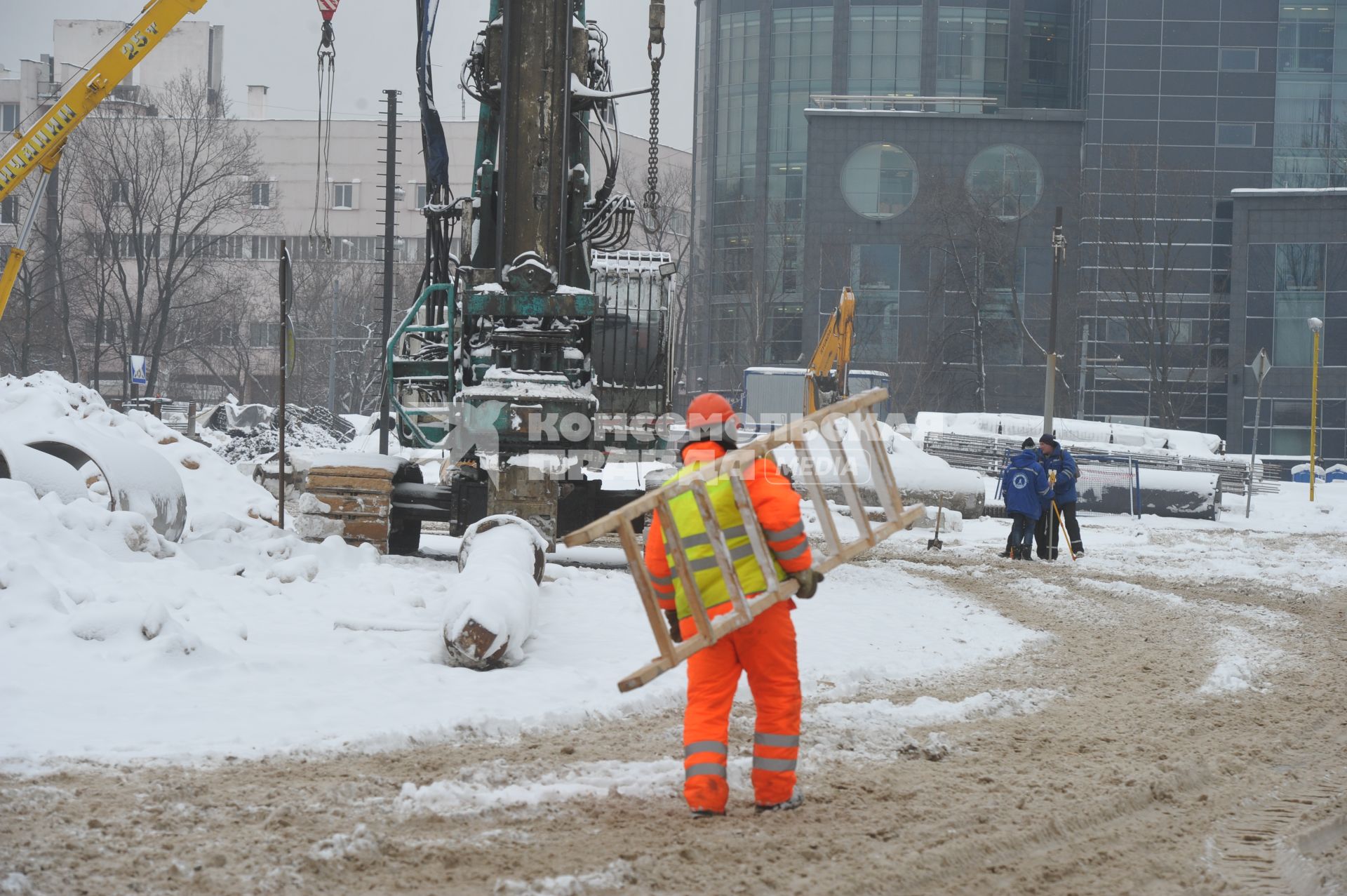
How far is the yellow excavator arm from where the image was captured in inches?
1384

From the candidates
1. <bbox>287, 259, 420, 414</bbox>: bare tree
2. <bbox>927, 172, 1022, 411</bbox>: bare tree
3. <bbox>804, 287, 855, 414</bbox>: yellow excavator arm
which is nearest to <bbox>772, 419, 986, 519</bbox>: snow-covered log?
<bbox>804, 287, 855, 414</bbox>: yellow excavator arm

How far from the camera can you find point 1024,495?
18.8 m

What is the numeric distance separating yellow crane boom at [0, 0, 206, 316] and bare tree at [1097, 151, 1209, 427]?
143 ft

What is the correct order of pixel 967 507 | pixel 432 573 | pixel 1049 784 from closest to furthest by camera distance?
pixel 1049 784 → pixel 432 573 → pixel 967 507

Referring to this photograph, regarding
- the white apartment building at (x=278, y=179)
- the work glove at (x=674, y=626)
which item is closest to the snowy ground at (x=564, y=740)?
the work glove at (x=674, y=626)

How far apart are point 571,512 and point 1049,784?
8046 millimetres

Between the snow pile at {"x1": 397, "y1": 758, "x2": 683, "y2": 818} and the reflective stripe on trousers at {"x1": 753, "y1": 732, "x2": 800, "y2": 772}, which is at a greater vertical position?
the reflective stripe on trousers at {"x1": 753, "y1": 732, "x2": 800, "y2": 772}

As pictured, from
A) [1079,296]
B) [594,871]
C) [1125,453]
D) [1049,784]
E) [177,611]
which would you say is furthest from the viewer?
[1079,296]

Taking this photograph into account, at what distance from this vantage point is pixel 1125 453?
105 ft

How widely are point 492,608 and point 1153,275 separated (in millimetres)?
56082

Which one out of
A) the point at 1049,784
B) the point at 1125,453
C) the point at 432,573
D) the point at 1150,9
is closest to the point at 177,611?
the point at 432,573

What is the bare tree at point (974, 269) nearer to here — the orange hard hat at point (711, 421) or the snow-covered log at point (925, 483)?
the snow-covered log at point (925, 483)

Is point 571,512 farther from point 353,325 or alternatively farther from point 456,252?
point 353,325

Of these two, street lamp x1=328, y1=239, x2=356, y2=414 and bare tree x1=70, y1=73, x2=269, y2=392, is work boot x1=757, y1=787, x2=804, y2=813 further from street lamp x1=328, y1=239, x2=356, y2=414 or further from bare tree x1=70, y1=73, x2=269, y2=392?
bare tree x1=70, y1=73, x2=269, y2=392
